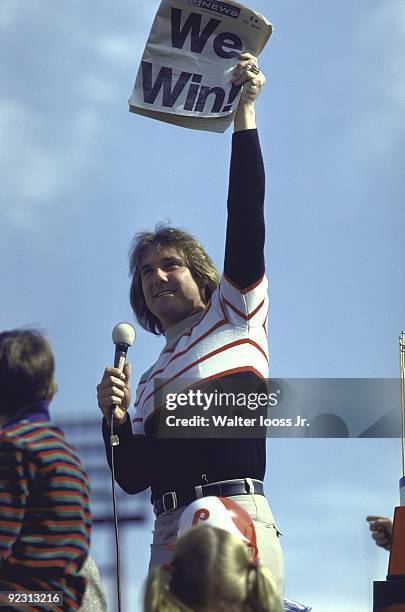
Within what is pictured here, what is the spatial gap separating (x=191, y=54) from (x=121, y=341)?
1.51m

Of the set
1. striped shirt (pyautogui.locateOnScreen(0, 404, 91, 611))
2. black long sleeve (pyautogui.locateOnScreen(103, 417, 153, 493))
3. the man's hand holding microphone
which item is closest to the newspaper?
the man's hand holding microphone

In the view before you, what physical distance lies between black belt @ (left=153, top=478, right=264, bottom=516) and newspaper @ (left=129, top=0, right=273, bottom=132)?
68.3 inches

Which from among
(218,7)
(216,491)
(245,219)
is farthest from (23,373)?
(218,7)

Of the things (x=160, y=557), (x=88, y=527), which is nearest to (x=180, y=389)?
(x=160, y=557)

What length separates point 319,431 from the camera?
4809 millimetres

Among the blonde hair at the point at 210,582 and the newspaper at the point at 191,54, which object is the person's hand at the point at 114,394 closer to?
the blonde hair at the point at 210,582

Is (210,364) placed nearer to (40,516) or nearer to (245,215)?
(245,215)

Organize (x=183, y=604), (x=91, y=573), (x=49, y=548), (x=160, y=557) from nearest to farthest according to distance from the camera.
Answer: (x=183, y=604)
(x=49, y=548)
(x=160, y=557)
(x=91, y=573)

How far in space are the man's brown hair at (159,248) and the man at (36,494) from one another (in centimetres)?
138

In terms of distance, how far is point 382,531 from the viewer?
14.8ft

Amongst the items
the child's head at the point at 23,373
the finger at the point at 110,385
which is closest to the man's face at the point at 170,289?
the finger at the point at 110,385

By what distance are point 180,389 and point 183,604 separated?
50.1 inches

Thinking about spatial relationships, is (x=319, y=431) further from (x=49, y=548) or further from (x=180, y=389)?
(x=49, y=548)

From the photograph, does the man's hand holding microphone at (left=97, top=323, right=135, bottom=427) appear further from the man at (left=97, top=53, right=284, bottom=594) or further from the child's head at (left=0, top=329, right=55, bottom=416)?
the child's head at (left=0, top=329, right=55, bottom=416)
